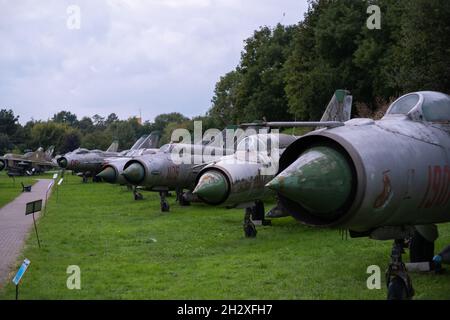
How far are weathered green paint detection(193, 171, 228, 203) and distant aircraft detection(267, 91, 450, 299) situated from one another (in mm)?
4881

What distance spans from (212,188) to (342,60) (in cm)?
2786

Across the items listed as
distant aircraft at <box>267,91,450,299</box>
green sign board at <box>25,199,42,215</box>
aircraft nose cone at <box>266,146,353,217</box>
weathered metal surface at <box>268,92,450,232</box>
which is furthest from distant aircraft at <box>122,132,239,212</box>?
aircraft nose cone at <box>266,146,353,217</box>

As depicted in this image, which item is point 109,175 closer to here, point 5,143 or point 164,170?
point 164,170

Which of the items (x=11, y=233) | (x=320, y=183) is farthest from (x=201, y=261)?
(x=11, y=233)

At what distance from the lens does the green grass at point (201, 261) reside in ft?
26.3

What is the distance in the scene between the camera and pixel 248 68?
5594 cm

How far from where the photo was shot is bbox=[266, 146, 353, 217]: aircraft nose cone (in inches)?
213

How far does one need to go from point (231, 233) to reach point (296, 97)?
92.1ft

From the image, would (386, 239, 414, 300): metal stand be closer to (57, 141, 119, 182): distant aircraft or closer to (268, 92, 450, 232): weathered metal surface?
(268, 92, 450, 232): weathered metal surface

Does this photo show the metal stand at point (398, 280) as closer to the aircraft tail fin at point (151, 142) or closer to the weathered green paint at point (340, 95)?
the weathered green paint at point (340, 95)

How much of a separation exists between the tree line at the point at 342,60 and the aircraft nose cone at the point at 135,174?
13084 mm

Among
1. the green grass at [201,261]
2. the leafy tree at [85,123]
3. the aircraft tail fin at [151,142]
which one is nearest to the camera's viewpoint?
the green grass at [201,261]

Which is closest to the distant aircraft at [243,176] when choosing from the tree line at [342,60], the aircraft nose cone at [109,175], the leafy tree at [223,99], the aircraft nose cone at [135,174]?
the aircraft nose cone at [135,174]
